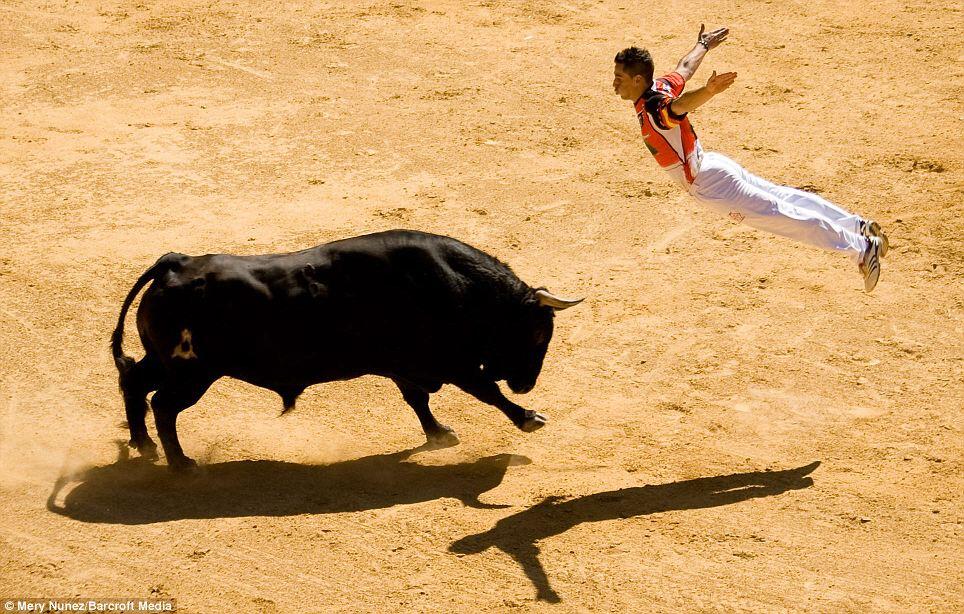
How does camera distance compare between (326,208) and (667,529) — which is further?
(326,208)

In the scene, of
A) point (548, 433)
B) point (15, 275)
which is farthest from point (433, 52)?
point (548, 433)

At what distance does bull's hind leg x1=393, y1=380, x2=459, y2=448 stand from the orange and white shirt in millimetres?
2787

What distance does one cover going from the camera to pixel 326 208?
12.9m

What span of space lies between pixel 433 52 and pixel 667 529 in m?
10.5

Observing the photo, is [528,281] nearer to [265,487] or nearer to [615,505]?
[615,505]

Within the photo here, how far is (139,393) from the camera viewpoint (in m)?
8.82

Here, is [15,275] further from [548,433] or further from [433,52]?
[433,52]

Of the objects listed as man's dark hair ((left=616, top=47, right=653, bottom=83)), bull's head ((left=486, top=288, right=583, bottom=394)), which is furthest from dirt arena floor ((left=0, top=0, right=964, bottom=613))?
man's dark hair ((left=616, top=47, right=653, bottom=83))

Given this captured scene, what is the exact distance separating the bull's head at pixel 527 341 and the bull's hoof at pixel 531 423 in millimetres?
301

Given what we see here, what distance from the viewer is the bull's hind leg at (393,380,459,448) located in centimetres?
908

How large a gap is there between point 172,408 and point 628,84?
14.8 feet

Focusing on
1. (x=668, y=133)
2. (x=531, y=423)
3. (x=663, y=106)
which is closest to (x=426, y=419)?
(x=531, y=423)

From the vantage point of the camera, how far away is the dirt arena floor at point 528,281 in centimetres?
764

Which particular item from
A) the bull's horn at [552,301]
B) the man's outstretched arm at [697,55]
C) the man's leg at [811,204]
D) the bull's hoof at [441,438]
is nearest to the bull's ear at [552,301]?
the bull's horn at [552,301]
